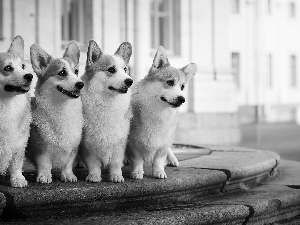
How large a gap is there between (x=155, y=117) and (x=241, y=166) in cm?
112

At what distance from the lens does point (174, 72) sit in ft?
13.7

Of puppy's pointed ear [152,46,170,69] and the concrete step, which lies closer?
the concrete step

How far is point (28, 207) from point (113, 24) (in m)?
8.57

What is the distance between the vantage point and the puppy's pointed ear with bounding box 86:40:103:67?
3.96 m

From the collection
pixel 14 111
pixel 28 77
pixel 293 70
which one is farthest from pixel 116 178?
pixel 293 70

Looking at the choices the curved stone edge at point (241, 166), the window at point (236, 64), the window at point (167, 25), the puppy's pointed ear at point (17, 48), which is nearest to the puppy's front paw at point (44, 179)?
the puppy's pointed ear at point (17, 48)

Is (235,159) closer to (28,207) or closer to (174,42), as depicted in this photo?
(28,207)

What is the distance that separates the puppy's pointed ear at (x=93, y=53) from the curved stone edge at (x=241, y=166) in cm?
146

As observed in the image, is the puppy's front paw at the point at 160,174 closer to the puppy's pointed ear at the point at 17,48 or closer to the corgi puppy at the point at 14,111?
the corgi puppy at the point at 14,111

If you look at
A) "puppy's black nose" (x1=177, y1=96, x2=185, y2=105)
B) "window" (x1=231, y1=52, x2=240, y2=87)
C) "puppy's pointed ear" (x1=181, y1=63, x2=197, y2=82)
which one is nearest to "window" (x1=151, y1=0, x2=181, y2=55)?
"puppy's pointed ear" (x1=181, y1=63, x2=197, y2=82)

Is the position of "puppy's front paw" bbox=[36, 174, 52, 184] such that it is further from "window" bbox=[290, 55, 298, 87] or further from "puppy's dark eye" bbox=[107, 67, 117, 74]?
"window" bbox=[290, 55, 298, 87]

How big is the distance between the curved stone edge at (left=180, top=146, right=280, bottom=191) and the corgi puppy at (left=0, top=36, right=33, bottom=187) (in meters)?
1.74

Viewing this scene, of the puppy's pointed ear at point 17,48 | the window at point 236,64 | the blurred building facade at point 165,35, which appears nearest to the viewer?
the puppy's pointed ear at point 17,48

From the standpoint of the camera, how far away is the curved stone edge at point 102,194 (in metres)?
3.51
